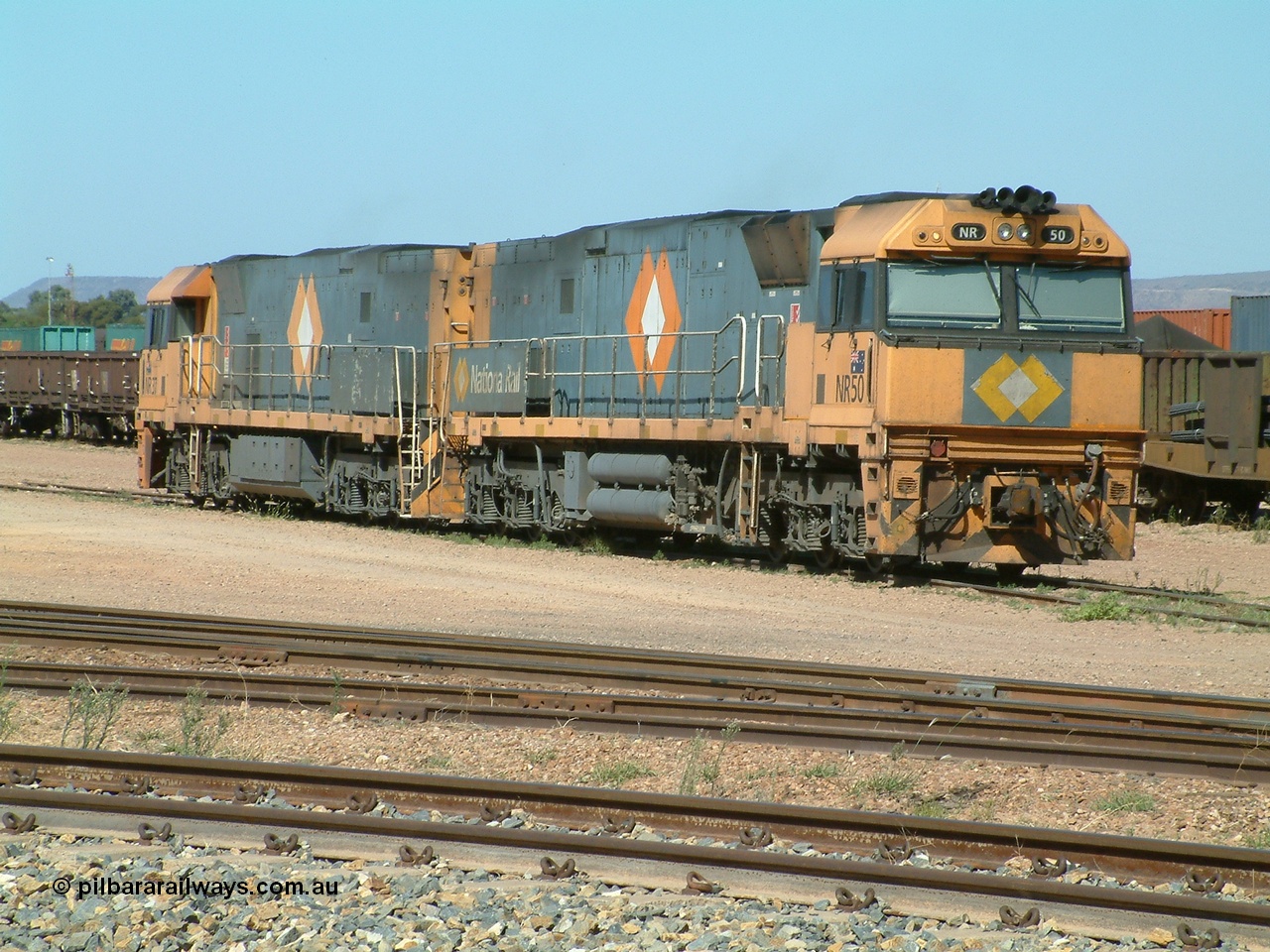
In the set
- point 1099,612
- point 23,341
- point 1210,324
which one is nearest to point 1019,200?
point 1099,612

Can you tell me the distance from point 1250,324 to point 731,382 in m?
18.1

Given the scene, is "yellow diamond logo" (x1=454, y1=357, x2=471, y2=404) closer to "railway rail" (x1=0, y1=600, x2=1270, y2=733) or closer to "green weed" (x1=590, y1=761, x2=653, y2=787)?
"railway rail" (x1=0, y1=600, x2=1270, y2=733)

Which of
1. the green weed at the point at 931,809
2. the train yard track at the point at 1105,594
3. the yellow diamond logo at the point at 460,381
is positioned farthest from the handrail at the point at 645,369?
the green weed at the point at 931,809

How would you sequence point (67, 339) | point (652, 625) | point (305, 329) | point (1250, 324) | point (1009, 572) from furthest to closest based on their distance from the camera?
point (67, 339) → point (1250, 324) → point (305, 329) → point (1009, 572) → point (652, 625)

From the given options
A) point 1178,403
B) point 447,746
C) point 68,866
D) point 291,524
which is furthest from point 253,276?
point 68,866

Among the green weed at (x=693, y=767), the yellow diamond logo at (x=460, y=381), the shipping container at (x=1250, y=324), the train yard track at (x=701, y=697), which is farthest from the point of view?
the shipping container at (x=1250, y=324)

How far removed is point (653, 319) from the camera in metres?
16.2

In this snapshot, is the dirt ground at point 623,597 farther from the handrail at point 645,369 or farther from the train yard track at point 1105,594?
the handrail at point 645,369

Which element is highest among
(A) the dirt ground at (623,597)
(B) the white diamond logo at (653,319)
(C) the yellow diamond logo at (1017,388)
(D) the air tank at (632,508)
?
(B) the white diamond logo at (653,319)

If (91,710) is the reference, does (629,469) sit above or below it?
above

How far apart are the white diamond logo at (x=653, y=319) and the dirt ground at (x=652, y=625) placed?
2414mm

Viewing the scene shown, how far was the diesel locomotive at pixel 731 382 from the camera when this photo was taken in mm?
12836

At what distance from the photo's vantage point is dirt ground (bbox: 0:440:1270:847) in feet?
22.0

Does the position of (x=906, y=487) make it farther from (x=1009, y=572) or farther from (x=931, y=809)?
(x=931, y=809)
